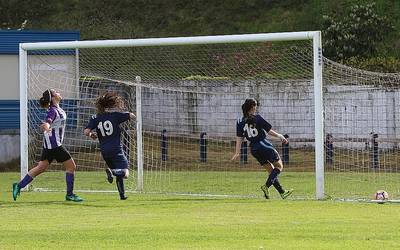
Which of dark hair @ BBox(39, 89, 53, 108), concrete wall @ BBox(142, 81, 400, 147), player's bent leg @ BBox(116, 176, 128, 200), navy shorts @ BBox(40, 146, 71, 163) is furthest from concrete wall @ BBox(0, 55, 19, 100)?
player's bent leg @ BBox(116, 176, 128, 200)

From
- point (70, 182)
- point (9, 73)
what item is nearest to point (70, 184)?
point (70, 182)

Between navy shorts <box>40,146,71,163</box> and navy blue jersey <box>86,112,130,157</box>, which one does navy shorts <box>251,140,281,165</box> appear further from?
navy shorts <box>40,146,71,163</box>

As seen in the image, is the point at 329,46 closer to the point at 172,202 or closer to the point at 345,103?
the point at 345,103

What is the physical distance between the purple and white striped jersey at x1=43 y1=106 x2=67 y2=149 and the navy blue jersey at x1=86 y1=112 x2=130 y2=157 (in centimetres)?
52

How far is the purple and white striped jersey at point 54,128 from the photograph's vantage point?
1880 cm

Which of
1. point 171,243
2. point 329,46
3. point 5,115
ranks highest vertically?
point 329,46

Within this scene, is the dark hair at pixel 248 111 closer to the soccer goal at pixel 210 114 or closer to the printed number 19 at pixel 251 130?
the printed number 19 at pixel 251 130

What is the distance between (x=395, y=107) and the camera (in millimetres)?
31188

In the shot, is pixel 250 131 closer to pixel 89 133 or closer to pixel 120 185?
pixel 120 185

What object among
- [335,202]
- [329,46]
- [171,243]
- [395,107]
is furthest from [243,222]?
[329,46]

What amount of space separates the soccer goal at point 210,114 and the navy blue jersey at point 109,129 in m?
2.01

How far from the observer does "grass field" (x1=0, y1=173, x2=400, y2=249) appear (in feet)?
39.6

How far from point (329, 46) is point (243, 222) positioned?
1095 inches

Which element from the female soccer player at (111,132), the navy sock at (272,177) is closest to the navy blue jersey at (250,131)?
the navy sock at (272,177)
